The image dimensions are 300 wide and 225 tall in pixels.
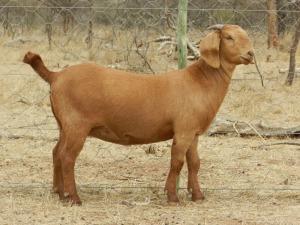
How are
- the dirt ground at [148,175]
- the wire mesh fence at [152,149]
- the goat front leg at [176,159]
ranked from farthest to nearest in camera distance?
1. the wire mesh fence at [152,149]
2. the goat front leg at [176,159]
3. the dirt ground at [148,175]

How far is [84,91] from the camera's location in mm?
5730

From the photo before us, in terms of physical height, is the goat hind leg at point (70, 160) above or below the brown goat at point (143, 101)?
below

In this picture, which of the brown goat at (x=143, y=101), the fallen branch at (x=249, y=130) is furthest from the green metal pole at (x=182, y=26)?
the fallen branch at (x=249, y=130)

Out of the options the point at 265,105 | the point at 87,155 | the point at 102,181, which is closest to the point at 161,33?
the point at 265,105

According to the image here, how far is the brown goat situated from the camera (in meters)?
5.75

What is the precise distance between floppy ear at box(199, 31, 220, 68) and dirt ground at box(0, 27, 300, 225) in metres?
1.22

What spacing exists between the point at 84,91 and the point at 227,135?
3668 mm

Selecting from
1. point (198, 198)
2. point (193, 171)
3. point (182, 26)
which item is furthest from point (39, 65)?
point (198, 198)

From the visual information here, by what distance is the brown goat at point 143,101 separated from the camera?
5.75 m

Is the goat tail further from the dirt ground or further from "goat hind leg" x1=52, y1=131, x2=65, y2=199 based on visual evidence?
the dirt ground

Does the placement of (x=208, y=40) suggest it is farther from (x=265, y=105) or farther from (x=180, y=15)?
(x=265, y=105)

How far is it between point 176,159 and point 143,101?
0.55 meters

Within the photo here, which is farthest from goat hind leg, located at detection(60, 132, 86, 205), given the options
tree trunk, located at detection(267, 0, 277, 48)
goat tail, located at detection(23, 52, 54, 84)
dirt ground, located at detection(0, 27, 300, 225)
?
tree trunk, located at detection(267, 0, 277, 48)

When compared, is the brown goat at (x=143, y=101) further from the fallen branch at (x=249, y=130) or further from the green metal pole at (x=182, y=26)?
the fallen branch at (x=249, y=130)
